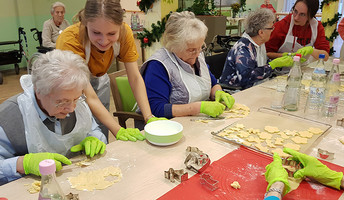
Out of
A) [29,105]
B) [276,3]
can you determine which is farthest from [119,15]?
[276,3]

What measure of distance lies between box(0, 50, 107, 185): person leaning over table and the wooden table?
0.07 metres

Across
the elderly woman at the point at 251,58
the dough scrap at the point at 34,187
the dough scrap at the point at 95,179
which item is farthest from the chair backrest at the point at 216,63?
the dough scrap at the point at 34,187

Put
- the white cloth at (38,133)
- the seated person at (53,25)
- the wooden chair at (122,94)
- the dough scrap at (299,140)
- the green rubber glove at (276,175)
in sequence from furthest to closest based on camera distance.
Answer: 1. the seated person at (53,25)
2. the wooden chair at (122,94)
3. the dough scrap at (299,140)
4. the white cloth at (38,133)
5. the green rubber glove at (276,175)

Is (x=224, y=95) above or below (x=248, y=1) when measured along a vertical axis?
below

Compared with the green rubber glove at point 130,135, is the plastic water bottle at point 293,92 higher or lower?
higher

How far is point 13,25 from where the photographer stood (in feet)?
22.6

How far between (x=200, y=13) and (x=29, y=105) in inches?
159

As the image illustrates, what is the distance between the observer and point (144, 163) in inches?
47.6

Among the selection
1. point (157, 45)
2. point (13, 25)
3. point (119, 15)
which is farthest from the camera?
point (13, 25)

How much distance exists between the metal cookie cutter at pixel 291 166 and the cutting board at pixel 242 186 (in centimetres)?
6

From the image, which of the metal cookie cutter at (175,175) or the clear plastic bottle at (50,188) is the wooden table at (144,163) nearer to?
the metal cookie cutter at (175,175)

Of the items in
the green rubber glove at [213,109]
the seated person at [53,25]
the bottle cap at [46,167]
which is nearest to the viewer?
the bottle cap at [46,167]

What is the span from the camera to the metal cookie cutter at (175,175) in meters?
1.08

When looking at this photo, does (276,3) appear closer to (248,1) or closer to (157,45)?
(248,1)
